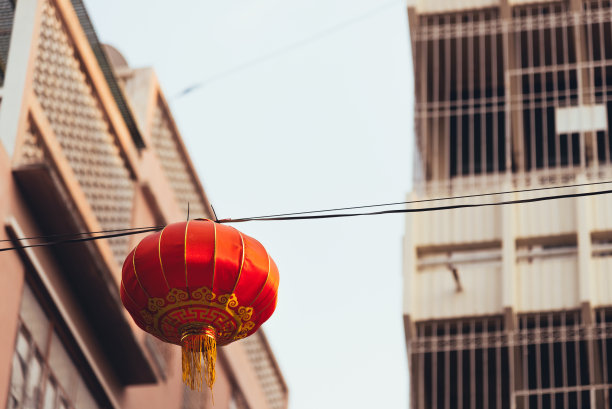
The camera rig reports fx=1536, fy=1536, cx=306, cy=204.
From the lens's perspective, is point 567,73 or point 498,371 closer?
point 498,371

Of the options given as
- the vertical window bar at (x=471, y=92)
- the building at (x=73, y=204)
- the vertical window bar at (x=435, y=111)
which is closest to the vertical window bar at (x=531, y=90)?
the vertical window bar at (x=471, y=92)

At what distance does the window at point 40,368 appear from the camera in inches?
715

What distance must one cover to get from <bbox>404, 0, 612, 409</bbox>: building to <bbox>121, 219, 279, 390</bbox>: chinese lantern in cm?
947

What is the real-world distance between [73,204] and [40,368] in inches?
86.5

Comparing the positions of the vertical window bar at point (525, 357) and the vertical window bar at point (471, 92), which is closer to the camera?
the vertical window bar at point (525, 357)

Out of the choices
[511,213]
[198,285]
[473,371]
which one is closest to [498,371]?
[473,371]

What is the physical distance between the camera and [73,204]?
19.7 meters

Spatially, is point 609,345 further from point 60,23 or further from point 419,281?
point 60,23

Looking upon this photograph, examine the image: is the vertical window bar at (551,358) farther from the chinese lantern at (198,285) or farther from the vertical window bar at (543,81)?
the chinese lantern at (198,285)

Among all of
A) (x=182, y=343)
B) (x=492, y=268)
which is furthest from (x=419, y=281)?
(x=182, y=343)

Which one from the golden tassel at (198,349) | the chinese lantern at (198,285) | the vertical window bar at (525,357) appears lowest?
the golden tassel at (198,349)

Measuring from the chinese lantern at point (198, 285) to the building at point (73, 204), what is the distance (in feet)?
19.0

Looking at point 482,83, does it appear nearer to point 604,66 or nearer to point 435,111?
point 435,111

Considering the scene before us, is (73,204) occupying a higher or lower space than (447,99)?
lower
